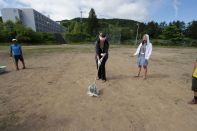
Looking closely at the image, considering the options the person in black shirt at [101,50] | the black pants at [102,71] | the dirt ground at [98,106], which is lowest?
the dirt ground at [98,106]

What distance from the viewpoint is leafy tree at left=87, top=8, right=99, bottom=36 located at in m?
75.8

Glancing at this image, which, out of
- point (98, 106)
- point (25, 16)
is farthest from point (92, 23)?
point (98, 106)

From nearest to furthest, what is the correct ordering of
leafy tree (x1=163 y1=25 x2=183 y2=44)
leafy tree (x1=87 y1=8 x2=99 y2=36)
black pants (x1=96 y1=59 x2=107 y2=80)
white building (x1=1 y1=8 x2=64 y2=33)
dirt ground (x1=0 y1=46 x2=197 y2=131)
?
1. dirt ground (x1=0 y1=46 x2=197 y2=131)
2. black pants (x1=96 y1=59 x2=107 y2=80)
3. leafy tree (x1=163 y1=25 x2=183 y2=44)
4. white building (x1=1 y1=8 x2=64 y2=33)
5. leafy tree (x1=87 y1=8 x2=99 y2=36)

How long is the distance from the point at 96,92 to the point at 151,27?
72.7 meters

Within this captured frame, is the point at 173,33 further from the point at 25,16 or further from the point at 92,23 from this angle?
the point at 25,16

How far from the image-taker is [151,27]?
73.5 m

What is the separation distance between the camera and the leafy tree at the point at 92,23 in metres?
75.8

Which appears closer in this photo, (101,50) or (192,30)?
(101,50)

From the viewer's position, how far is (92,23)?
250ft

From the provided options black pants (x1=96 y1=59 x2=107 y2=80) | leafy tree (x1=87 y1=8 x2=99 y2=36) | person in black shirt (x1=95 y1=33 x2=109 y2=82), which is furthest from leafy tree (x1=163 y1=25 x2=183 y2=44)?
person in black shirt (x1=95 y1=33 x2=109 y2=82)

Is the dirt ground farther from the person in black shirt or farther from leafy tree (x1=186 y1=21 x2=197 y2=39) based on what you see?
leafy tree (x1=186 y1=21 x2=197 y2=39)

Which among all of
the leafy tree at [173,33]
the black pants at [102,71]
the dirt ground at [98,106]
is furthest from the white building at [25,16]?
the dirt ground at [98,106]

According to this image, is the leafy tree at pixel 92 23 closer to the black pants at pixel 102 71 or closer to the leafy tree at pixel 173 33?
Result: the leafy tree at pixel 173 33

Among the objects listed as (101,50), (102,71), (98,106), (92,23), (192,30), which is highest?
(92,23)
